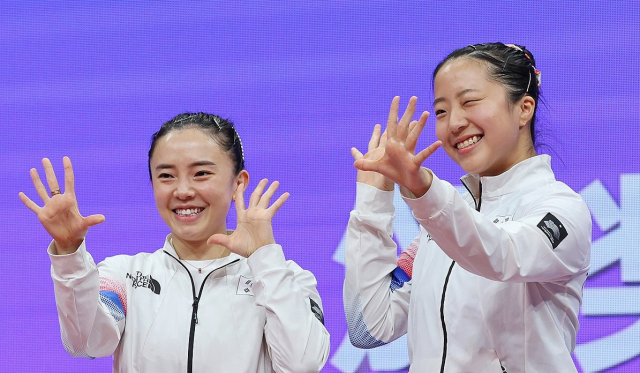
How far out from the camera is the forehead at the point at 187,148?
208 cm

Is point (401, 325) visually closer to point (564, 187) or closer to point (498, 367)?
point (498, 367)

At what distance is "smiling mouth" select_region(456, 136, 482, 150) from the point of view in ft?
6.16

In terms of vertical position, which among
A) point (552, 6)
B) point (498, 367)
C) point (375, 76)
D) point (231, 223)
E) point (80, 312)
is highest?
point (552, 6)

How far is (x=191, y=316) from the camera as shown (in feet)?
6.45

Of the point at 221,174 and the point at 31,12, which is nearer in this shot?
the point at 221,174

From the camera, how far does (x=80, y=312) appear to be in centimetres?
186

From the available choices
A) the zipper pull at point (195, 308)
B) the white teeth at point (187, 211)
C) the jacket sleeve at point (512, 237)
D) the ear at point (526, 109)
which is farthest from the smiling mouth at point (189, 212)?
the ear at point (526, 109)

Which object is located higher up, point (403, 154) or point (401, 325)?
point (403, 154)

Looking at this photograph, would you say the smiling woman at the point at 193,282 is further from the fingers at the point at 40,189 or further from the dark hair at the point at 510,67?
the dark hair at the point at 510,67

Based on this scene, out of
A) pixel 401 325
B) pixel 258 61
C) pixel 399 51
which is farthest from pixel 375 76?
pixel 401 325

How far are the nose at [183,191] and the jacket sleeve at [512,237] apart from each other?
679 mm

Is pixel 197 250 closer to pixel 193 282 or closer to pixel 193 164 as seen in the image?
pixel 193 282

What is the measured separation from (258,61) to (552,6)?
1.05 metres

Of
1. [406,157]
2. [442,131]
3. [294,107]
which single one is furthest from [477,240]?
[294,107]
